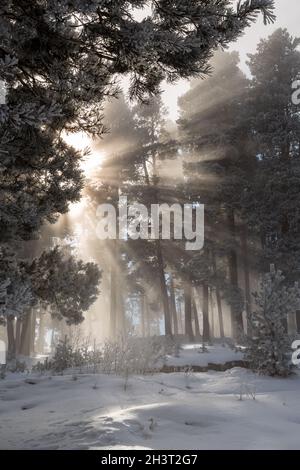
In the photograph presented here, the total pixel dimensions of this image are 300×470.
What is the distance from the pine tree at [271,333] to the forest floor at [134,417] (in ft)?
6.44

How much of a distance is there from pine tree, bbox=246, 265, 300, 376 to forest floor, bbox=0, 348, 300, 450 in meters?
1.96

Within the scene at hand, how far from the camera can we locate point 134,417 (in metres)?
4.32

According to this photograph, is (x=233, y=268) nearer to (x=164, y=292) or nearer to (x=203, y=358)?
(x=164, y=292)

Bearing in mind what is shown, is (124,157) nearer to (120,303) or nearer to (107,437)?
(120,303)

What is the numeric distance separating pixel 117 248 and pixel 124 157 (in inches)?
221

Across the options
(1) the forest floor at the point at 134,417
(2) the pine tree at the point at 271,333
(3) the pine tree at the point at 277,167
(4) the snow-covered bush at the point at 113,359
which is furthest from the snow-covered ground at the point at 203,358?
(3) the pine tree at the point at 277,167

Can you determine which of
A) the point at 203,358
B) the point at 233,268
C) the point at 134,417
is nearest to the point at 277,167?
the point at 233,268

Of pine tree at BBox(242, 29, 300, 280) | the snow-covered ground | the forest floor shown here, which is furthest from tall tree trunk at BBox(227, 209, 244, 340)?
the forest floor

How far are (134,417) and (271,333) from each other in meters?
5.64

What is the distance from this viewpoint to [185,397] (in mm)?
6004

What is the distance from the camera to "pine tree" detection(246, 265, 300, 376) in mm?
8859

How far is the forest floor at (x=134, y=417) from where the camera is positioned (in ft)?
12.0

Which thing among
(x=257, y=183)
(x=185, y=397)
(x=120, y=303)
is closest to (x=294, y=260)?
(x=257, y=183)

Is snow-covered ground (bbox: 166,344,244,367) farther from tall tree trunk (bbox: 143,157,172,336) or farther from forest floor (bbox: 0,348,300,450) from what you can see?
tall tree trunk (bbox: 143,157,172,336)
